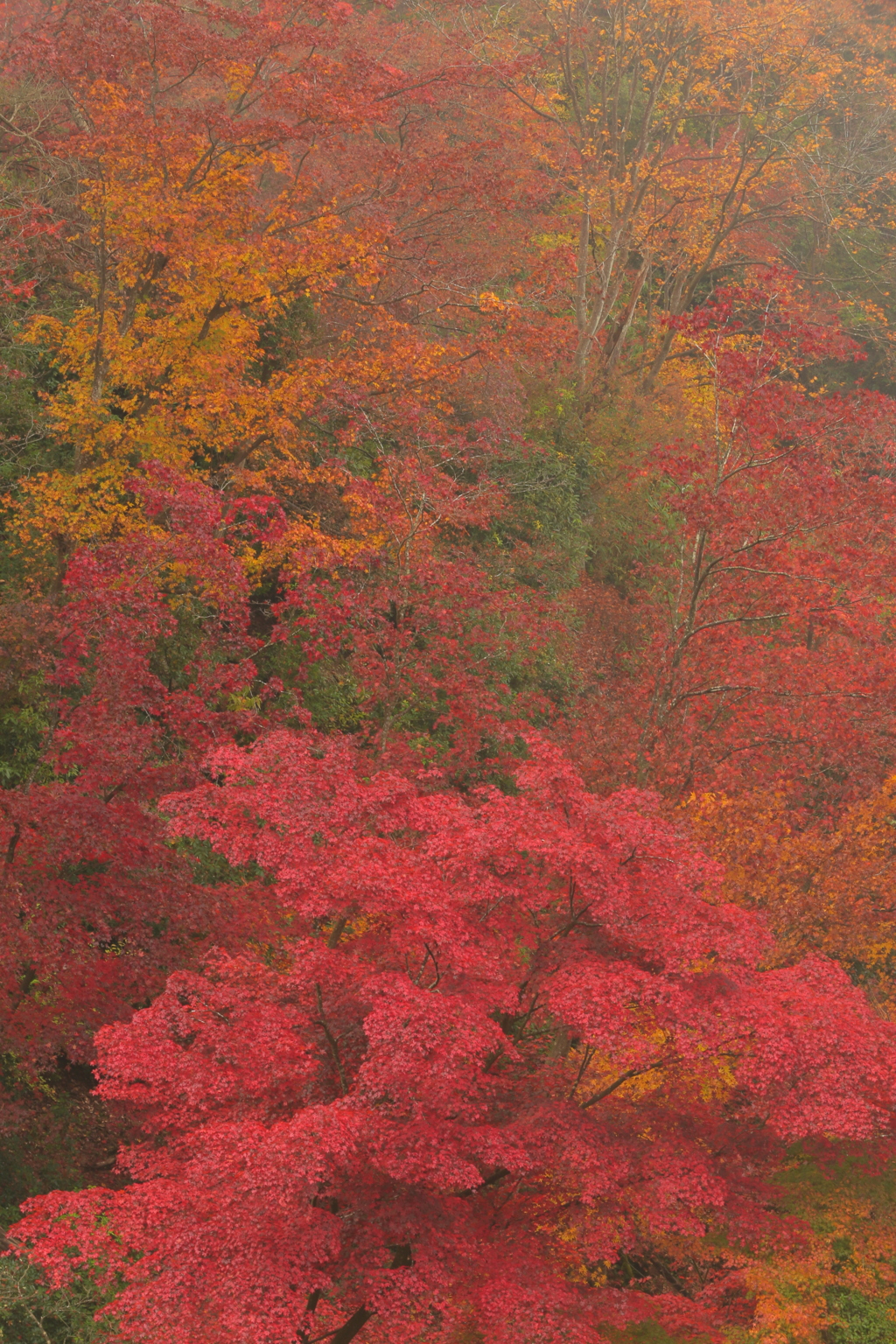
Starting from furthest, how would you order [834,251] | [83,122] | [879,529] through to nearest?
[834,251] < [879,529] < [83,122]

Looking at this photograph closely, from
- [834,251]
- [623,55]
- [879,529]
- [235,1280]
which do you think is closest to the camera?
[235,1280]

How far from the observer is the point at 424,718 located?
2223cm

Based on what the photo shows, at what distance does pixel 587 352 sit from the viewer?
3038 centimetres

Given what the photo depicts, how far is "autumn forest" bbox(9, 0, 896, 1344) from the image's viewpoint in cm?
944

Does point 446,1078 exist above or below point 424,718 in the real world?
above

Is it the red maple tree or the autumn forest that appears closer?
the red maple tree

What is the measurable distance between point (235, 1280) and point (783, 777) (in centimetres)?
1498

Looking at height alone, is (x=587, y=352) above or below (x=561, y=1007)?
below

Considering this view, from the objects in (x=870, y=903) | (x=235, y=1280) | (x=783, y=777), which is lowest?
(x=783, y=777)

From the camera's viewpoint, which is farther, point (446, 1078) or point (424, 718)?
point (424, 718)

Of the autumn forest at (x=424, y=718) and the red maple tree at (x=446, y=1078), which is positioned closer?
the red maple tree at (x=446, y=1078)

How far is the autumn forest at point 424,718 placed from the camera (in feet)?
31.0

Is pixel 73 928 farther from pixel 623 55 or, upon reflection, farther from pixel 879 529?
pixel 623 55

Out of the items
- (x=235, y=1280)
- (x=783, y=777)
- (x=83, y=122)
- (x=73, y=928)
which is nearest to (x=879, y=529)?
(x=783, y=777)
